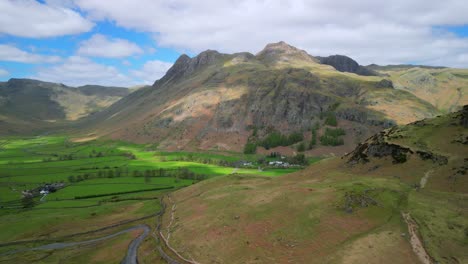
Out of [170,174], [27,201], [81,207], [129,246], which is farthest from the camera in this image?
[170,174]

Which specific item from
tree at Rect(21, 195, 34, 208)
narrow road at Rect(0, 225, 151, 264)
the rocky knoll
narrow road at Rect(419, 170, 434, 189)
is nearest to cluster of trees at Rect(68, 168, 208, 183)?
tree at Rect(21, 195, 34, 208)

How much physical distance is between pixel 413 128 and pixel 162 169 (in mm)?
129538

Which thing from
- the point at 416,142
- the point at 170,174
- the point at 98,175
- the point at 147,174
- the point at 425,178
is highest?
the point at 416,142

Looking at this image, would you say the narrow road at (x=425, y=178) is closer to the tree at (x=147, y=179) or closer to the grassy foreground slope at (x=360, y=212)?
the grassy foreground slope at (x=360, y=212)

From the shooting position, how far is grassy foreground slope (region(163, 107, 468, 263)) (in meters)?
56.3

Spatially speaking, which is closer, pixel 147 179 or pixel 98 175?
pixel 147 179

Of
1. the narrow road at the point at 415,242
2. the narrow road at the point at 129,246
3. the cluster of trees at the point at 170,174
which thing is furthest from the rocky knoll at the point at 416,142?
the cluster of trees at the point at 170,174

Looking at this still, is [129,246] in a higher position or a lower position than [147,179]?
lower

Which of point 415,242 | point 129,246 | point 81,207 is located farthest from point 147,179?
point 415,242

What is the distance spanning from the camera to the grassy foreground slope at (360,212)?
185 ft

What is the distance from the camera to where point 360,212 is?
66.6 m

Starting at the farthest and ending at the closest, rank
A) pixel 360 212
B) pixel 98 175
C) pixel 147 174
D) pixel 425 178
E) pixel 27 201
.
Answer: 1. pixel 98 175
2. pixel 147 174
3. pixel 27 201
4. pixel 425 178
5. pixel 360 212

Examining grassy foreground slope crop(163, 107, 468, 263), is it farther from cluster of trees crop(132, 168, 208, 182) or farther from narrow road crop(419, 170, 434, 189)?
cluster of trees crop(132, 168, 208, 182)

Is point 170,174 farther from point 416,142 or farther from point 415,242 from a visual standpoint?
point 415,242
